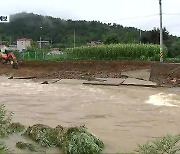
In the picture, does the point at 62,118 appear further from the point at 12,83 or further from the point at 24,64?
the point at 24,64

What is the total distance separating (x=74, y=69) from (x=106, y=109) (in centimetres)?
1301

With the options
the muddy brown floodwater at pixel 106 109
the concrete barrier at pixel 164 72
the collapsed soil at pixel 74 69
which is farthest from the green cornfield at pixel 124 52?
the muddy brown floodwater at pixel 106 109

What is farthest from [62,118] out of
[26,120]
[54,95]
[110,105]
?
[54,95]

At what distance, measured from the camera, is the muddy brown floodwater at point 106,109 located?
8500 millimetres

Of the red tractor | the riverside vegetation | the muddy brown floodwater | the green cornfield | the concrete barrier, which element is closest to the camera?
the riverside vegetation

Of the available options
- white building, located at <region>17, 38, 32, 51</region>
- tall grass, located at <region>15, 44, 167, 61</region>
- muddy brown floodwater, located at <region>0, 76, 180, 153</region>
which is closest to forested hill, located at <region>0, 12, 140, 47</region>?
white building, located at <region>17, 38, 32, 51</region>

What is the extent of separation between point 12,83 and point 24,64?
7.51 metres

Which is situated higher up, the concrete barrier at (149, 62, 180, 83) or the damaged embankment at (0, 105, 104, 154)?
the concrete barrier at (149, 62, 180, 83)

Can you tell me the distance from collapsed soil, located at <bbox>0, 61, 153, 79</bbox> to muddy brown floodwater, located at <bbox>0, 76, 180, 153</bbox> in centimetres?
→ 432

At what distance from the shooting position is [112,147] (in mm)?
7152

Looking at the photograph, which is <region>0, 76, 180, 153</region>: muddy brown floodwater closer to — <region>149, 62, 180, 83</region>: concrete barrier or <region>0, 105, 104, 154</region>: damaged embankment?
<region>0, 105, 104, 154</region>: damaged embankment

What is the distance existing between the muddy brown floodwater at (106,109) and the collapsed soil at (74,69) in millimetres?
4320

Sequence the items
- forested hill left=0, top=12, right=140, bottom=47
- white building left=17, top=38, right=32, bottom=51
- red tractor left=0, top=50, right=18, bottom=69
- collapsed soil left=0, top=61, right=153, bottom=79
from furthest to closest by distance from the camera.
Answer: white building left=17, top=38, right=32, bottom=51 → forested hill left=0, top=12, right=140, bottom=47 → red tractor left=0, top=50, right=18, bottom=69 → collapsed soil left=0, top=61, right=153, bottom=79

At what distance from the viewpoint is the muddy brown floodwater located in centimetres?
850
